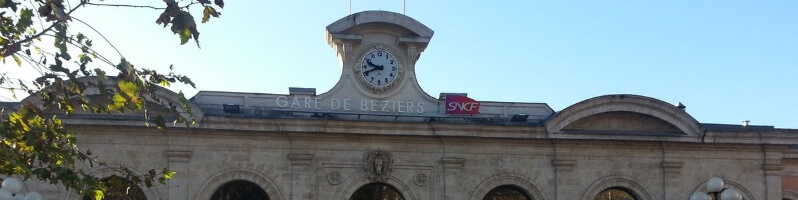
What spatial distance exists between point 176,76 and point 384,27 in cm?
1384

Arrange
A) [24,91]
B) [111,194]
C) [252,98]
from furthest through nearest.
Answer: [252,98] → [111,194] → [24,91]

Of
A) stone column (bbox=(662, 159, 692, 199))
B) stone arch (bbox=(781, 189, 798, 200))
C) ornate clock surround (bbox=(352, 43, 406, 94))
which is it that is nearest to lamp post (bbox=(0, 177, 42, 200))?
ornate clock surround (bbox=(352, 43, 406, 94))

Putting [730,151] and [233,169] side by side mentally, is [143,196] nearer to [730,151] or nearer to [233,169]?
[233,169]

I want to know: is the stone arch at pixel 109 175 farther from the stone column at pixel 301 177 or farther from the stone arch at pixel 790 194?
the stone arch at pixel 790 194

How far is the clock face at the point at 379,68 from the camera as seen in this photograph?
A: 1000 inches

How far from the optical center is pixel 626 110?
2531 cm

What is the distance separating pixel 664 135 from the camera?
83.8ft

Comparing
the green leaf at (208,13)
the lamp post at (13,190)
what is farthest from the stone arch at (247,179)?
the green leaf at (208,13)

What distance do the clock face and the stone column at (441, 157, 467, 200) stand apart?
2.45 meters

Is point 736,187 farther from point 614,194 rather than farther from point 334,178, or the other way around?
point 334,178

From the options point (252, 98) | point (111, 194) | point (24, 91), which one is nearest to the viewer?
point (24, 91)

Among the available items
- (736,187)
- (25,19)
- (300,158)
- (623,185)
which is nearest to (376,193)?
(300,158)

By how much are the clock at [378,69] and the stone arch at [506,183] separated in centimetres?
335

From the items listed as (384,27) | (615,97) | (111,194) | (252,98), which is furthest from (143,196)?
(615,97)
